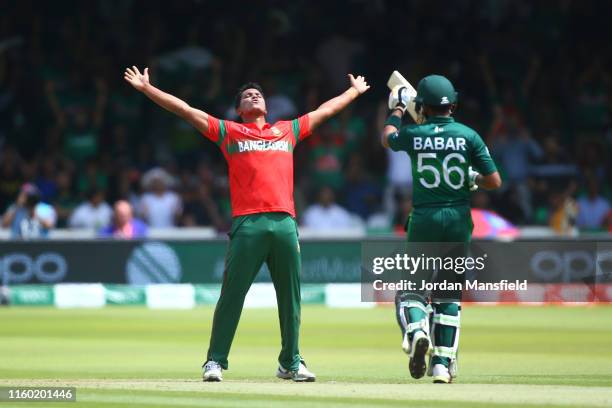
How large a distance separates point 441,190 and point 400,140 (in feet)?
1.43

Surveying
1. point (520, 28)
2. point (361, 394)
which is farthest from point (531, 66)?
point (361, 394)

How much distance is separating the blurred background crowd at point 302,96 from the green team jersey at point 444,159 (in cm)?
1166

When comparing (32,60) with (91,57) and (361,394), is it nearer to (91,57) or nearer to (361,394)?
(91,57)

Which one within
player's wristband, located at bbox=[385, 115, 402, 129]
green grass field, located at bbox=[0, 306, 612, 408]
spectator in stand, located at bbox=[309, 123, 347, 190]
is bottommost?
green grass field, located at bbox=[0, 306, 612, 408]

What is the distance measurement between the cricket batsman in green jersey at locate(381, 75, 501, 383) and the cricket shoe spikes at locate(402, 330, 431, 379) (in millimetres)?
259

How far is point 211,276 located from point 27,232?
105 inches

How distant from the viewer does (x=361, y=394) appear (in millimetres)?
8602

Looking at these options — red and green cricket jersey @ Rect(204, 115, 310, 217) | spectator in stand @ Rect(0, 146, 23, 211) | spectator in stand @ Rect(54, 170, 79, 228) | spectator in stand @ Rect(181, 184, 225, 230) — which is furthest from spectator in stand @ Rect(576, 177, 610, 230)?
red and green cricket jersey @ Rect(204, 115, 310, 217)

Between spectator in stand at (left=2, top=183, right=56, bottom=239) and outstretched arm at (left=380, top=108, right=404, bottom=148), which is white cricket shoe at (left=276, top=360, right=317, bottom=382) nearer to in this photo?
outstretched arm at (left=380, top=108, right=404, bottom=148)

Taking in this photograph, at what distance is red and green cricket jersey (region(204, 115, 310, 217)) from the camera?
9492 mm

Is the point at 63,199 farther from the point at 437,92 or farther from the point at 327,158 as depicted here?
the point at 437,92

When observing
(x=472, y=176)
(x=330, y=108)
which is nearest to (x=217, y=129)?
(x=330, y=108)

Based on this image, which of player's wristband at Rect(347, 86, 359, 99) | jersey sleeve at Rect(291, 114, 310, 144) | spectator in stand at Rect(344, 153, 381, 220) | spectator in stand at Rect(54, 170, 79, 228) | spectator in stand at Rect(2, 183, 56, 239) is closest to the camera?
jersey sleeve at Rect(291, 114, 310, 144)

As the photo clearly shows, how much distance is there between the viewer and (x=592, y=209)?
21750mm
